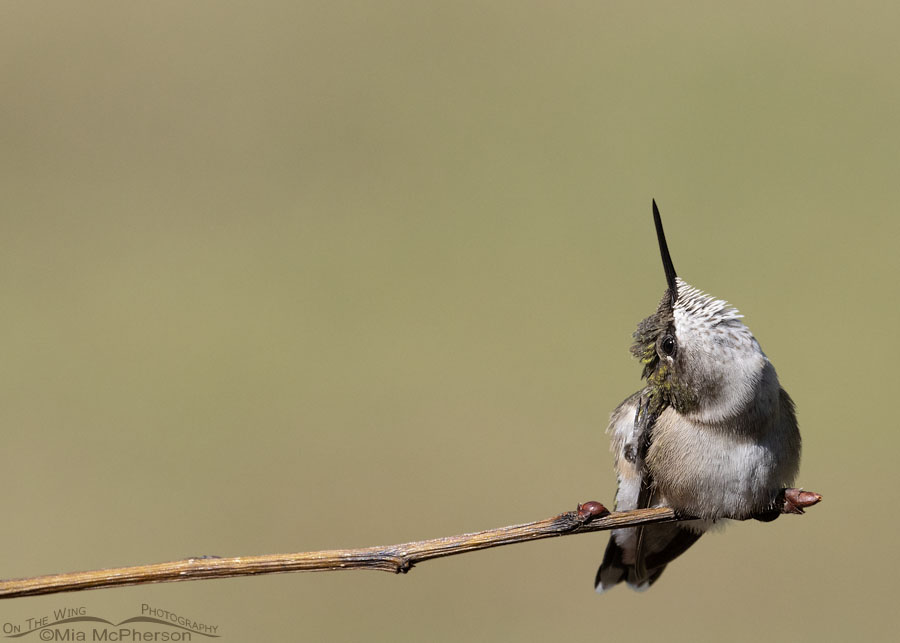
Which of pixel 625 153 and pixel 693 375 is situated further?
pixel 625 153

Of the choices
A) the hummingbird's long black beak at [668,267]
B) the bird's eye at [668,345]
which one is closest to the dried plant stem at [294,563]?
the hummingbird's long black beak at [668,267]

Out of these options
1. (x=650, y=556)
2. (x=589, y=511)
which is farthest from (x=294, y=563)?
(x=650, y=556)

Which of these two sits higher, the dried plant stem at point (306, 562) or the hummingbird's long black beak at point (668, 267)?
the hummingbird's long black beak at point (668, 267)

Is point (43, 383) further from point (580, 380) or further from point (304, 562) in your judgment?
point (304, 562)

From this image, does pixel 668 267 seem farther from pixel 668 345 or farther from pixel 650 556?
pixel 650 556

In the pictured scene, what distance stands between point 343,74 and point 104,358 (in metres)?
4.87

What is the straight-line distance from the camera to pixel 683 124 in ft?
28.4

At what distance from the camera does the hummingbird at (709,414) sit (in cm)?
206

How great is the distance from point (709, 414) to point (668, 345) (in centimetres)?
21

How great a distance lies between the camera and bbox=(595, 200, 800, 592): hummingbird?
206 cm

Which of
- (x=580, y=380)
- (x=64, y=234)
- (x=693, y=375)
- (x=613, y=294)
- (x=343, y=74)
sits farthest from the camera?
(x=343, y=74)

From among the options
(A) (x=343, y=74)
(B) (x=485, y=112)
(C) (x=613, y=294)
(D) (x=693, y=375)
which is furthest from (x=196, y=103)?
(D) (x=693, y=375)

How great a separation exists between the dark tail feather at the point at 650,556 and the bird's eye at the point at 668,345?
77 centimetres

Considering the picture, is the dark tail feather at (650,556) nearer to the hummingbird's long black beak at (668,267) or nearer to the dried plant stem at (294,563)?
the hummingbird's long black beak at (668,267)
